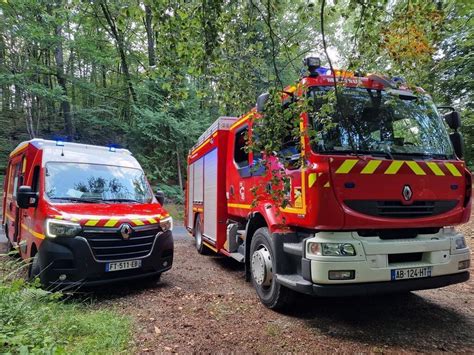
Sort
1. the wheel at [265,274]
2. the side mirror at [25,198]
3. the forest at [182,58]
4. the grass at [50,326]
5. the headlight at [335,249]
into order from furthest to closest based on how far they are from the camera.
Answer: the side mirror at [25,198] < the wheel at [265,274] < the headlight at [335,249] < the forest at [182,58] < the grass at [50,326]

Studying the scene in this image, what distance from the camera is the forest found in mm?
3197

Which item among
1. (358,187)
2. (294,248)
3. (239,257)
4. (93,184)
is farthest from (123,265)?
(358,187)

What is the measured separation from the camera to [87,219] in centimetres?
482

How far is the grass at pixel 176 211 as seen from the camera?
50.6ft

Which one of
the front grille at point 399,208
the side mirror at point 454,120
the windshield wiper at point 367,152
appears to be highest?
the side mirror at point 454,120

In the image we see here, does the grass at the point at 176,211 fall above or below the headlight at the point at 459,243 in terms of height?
below

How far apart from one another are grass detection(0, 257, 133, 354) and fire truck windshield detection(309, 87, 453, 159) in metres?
2.82

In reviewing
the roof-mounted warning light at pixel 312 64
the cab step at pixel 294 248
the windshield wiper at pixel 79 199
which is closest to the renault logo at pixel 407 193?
the cab step at pixel 294 248

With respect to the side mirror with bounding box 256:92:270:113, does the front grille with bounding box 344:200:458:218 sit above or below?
below

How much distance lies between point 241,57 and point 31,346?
3339 mm

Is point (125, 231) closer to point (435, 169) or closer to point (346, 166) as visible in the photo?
point (346, 166)

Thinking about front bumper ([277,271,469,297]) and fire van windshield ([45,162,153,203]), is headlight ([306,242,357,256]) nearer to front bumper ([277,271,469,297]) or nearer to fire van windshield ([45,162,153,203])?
front bumper ([277,271,469,297])

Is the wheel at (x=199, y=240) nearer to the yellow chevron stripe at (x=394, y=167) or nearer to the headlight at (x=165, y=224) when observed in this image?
the headlight at (x=165, y=224)

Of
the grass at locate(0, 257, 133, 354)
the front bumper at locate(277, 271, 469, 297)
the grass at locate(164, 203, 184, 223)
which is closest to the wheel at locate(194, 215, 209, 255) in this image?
the grass at locate(0, 257, 133, 354)
